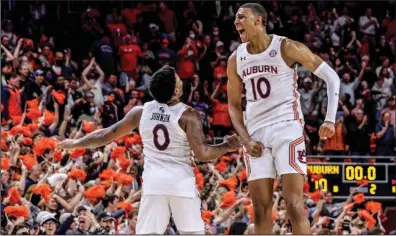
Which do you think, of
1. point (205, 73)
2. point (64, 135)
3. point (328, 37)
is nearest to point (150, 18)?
point (205, 73)

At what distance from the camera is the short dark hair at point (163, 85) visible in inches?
260

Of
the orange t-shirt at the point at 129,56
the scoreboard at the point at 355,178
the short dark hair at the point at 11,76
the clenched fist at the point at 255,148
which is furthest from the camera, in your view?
the orange t-shirt at the point at 129,56

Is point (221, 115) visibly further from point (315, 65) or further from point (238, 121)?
point (315, 65)

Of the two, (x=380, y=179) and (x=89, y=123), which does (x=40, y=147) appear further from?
(x=380, y=179)

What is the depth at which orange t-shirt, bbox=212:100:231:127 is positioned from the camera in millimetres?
16266

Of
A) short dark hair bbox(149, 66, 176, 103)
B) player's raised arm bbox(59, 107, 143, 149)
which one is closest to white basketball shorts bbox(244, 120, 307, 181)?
short dark hair bbox(149, 66, 176, 103)

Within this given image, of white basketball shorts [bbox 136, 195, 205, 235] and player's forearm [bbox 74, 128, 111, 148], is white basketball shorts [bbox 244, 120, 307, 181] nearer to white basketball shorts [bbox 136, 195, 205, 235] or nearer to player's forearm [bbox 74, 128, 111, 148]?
white basketball shorts [bbox 136, 195, 205, 235]

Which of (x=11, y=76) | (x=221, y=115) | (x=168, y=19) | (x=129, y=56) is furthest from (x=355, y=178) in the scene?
(x=11, y=76)

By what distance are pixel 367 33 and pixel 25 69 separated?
310 inches

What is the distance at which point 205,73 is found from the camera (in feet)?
58.0

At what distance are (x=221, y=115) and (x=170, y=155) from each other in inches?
384

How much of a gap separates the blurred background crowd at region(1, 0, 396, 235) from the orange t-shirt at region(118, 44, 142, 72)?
0.03 metres

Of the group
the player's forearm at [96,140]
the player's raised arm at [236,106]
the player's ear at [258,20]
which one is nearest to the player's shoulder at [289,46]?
the player's ear at [258,20]

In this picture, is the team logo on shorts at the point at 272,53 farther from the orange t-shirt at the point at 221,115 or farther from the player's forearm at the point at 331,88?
the orange t-shirt at the point at 221,115
